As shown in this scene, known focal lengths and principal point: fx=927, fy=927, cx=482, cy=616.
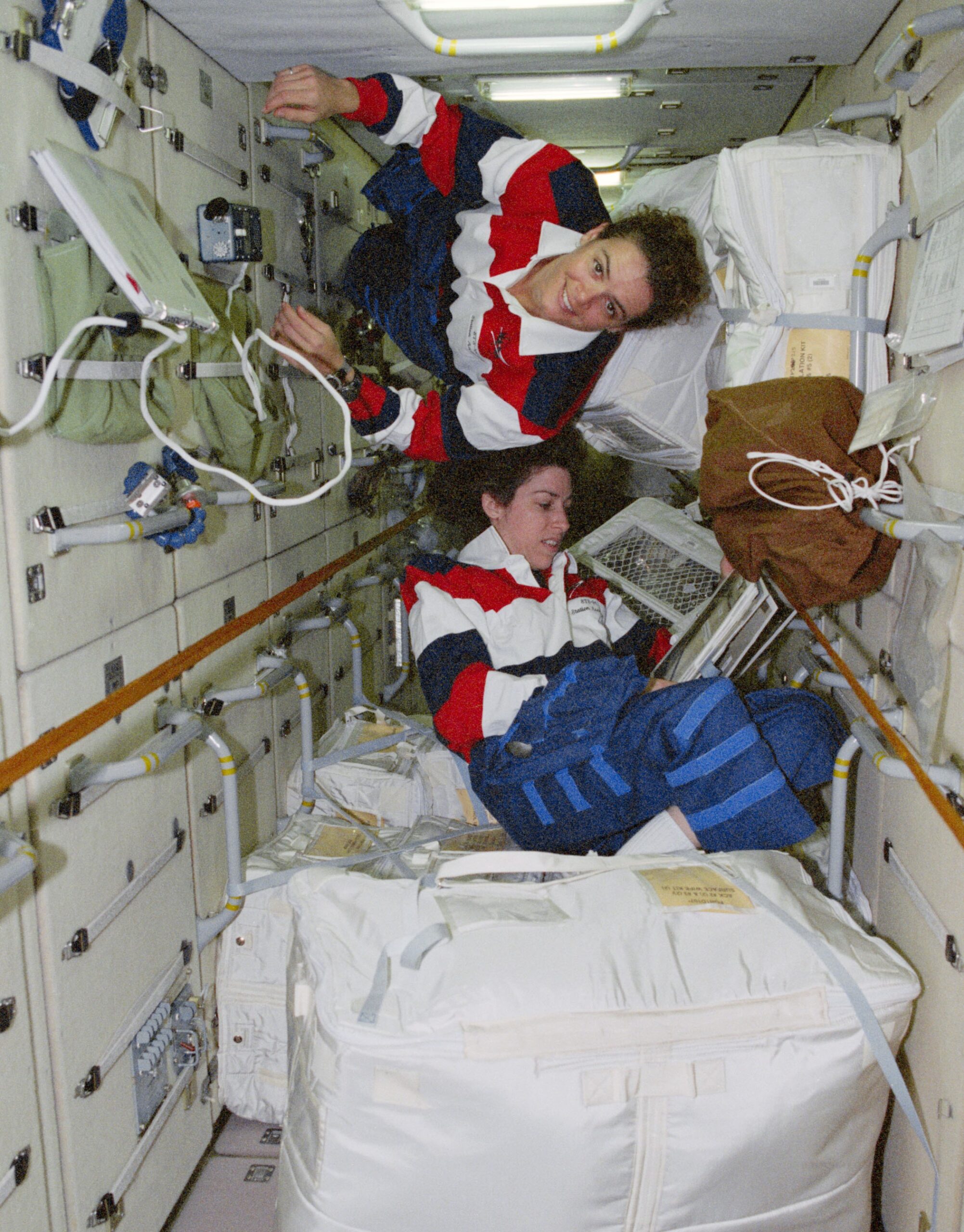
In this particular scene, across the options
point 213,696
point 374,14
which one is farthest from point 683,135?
point 213,696

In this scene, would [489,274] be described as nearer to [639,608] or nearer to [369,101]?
[369,101]

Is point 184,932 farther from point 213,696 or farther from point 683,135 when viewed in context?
point 683,135

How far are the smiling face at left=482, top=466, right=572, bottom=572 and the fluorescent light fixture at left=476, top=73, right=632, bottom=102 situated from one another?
49.6 inches

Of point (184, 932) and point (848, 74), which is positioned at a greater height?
point (848, 74)

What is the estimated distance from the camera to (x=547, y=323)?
2.89 m

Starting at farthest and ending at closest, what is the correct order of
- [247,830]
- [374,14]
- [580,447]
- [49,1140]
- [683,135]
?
1. [580,447]
2. [683,135]
3. [247,830]
4. [374,14]
5. [49,1140]

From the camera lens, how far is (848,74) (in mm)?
2654

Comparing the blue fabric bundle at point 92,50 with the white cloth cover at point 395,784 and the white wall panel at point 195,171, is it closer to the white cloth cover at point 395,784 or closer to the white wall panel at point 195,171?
the white wall panel at point 195,171

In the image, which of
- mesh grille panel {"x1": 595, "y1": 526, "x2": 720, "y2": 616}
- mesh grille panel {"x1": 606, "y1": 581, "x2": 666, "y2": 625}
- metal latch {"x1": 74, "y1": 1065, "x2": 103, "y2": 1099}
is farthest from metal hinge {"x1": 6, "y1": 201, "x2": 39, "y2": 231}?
mesh grille panel {"x1": 595, "y1": 526, "x2": 720, "y2": 616}

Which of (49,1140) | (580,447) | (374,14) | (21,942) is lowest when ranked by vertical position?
(49,1140)

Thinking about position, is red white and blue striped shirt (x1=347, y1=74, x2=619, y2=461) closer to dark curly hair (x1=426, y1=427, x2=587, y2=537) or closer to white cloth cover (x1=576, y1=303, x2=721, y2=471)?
white cloth cover (x1=576, y1=303, x2=721, y2=471)

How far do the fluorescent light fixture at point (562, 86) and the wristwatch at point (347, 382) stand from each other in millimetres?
1089

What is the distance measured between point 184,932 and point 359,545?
6.38 ft

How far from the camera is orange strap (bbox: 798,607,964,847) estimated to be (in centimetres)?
166
